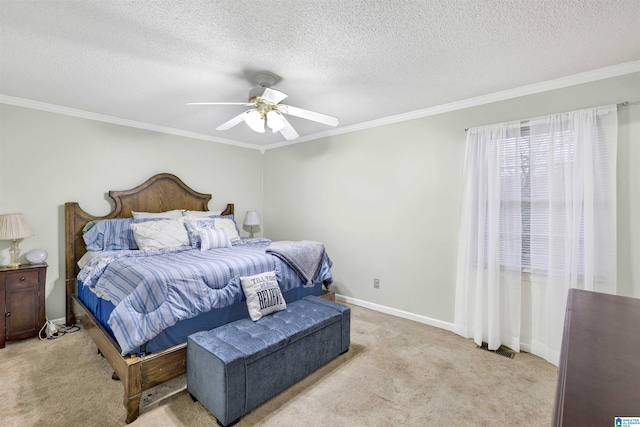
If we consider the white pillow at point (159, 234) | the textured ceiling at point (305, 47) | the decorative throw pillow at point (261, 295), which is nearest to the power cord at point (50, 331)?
the white pillow at point (159, 234)


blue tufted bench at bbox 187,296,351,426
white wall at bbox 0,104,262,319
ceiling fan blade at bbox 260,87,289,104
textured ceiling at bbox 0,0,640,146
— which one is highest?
textured ceiling at bbox 0,0,640,146

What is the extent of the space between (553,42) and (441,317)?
8.52ft

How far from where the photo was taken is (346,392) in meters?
2.07

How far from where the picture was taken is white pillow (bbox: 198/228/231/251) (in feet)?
10.9

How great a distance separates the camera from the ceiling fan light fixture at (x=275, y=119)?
2.45m

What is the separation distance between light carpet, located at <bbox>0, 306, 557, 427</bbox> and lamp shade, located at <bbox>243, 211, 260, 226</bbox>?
2.45 m

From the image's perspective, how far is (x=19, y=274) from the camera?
2.77 meters

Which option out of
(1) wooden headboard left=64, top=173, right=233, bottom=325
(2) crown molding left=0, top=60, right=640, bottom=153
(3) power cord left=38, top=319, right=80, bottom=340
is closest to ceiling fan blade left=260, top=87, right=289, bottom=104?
(2) crown molding left=0, top=60, right=640, bottom=153

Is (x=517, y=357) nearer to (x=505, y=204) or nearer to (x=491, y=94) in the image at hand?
(x=505, y=204)

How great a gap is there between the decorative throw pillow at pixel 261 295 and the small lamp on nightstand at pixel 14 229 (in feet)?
7.27

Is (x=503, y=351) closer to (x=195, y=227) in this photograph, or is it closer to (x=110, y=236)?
(x=195, y=227)

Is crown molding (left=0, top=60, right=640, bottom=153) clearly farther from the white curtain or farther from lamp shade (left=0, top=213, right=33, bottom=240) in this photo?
lamp shade (left=0, top=213, right=33, bottom=240)

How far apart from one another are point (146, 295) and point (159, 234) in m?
1.46

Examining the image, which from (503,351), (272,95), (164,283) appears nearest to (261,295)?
(164,283)
